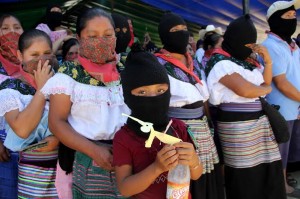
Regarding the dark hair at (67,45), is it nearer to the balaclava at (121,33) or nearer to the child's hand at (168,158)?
the balaclava at (121,33)

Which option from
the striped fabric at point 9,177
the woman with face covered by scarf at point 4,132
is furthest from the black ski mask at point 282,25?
the striped fabric at point 9,177

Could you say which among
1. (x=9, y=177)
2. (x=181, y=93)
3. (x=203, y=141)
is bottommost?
(x=9, y=177)

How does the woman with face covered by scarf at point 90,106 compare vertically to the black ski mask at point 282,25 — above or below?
below

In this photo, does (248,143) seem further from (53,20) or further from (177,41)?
(53,20)

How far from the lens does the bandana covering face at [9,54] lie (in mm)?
2660

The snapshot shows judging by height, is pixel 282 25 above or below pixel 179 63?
above

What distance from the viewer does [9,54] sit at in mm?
2711

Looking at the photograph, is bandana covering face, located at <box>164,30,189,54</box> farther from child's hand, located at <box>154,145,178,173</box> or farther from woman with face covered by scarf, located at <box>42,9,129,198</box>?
child's hand, located at <box>154,145,178,173</box>

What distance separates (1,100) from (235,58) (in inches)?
69.9

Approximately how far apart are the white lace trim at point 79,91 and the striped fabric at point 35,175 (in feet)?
1.70

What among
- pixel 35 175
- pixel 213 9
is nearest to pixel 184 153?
pixel 35 175

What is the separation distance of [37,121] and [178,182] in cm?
101

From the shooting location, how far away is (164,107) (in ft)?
5.71

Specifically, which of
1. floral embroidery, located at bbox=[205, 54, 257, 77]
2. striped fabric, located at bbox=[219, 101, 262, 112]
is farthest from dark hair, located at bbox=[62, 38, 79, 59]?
striped fabric, located at bbox=[219, 101, 262, 112]
